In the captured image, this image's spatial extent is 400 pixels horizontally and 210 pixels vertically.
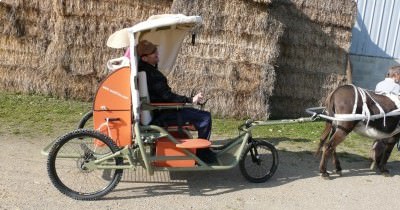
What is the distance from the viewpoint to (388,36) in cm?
1240

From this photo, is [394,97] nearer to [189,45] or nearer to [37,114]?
[189,45]

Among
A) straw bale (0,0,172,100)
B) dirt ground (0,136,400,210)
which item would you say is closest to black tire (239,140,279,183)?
dirt ground (0,136,400,210)

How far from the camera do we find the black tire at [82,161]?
5551 mm

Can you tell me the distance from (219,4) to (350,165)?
14.4ft

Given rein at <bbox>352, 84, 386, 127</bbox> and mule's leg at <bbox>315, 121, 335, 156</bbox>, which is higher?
rein at <bbox>352, 84, 386, 127</bbox>

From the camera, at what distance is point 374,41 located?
12398mm

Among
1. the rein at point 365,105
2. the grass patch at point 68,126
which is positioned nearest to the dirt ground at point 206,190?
the grass patch at point 68,126

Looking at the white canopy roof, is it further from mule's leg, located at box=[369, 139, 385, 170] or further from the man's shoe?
mule's leg, located at box=[369, 139, 385, 170]

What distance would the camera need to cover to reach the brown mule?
6.84 meters

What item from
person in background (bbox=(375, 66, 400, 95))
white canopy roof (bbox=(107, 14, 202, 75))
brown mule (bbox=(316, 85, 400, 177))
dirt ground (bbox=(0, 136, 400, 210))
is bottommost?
dirt ground (bbox=(0, 136, 400, 210))

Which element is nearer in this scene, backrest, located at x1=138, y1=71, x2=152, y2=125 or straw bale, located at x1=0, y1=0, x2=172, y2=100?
backrest, located at x1=138, y1=71, x2=152, y2=125

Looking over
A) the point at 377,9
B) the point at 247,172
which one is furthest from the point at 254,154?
the point at 377,9

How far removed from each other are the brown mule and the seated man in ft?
6.52

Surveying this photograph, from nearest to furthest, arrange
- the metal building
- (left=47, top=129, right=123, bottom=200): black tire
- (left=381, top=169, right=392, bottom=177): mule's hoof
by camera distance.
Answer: (left=47, top=129, right=123, bottom=200): black tire < (left=381, top=169, right=392, bottom=177): mule's hoof < the metal building
